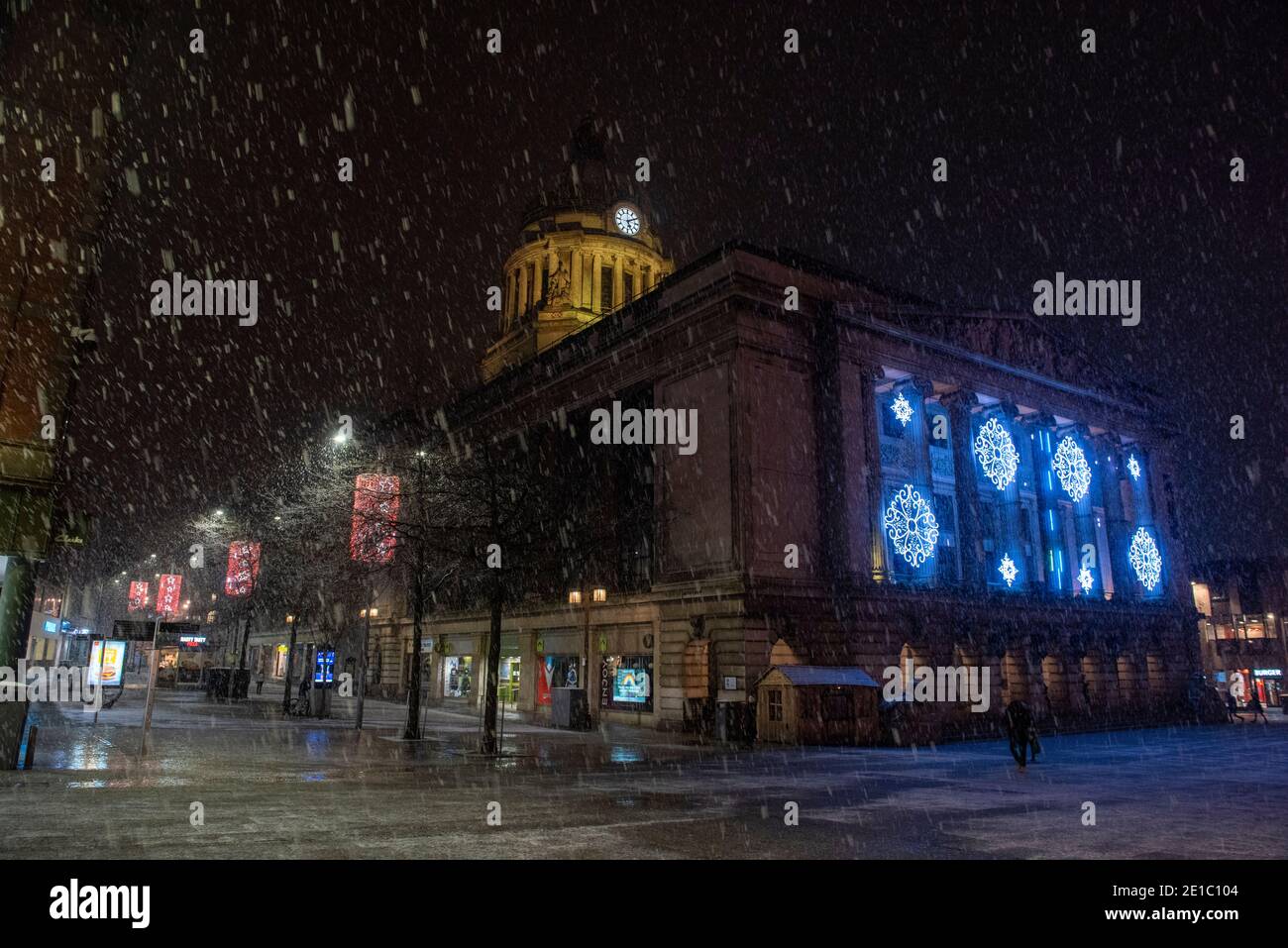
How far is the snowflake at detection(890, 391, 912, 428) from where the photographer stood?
3941cm

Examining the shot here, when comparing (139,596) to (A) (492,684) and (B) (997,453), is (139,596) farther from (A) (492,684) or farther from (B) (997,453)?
(B) (997,453)

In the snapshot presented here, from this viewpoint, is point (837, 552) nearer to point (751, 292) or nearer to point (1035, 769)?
point (751, 292)

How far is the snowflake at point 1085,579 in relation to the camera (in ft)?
154

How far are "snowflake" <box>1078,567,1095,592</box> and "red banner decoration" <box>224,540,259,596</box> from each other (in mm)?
42363

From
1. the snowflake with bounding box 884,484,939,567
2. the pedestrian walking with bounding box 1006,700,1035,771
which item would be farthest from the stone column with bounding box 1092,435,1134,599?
the pedestrian walking with bounding box 1006,700,1035,771

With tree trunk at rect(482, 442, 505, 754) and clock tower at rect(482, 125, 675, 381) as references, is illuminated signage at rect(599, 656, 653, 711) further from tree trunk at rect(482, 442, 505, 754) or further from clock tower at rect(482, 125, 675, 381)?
clock tower at rect(482, 125, 675, 381)

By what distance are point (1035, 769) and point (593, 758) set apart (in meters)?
10.7

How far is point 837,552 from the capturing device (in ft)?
113

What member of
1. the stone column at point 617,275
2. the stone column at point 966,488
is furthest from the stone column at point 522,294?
the stone column at point 966,488

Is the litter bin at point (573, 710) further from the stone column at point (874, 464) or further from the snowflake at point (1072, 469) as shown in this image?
the snowflake at point (1072, 469)

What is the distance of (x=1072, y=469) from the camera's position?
48.3m

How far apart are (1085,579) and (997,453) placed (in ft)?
32.2

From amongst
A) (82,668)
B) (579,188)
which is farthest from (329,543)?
(579,188)

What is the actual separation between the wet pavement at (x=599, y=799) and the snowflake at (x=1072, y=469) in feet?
76.4
